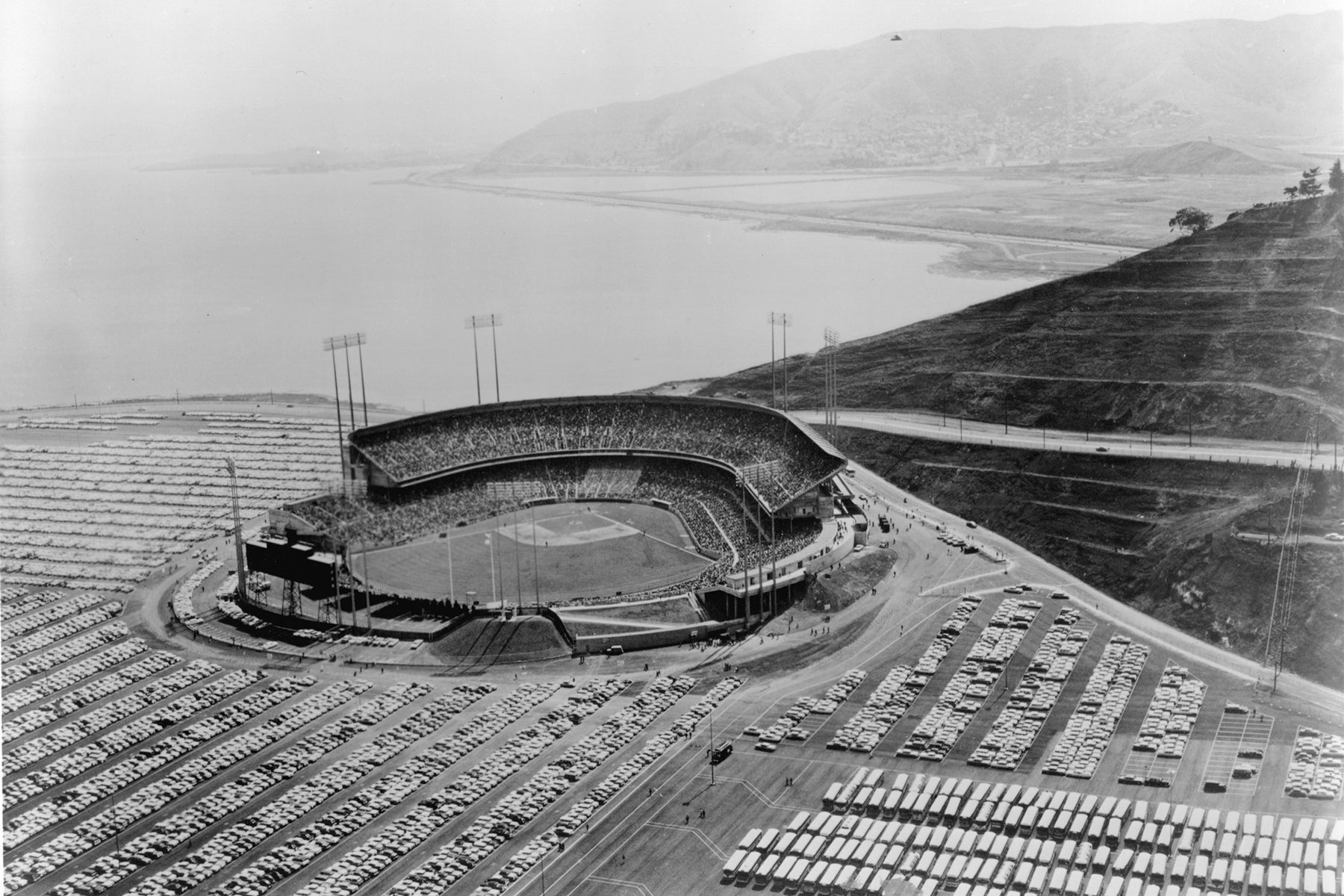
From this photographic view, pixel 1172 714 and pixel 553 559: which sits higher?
pixel 553 559

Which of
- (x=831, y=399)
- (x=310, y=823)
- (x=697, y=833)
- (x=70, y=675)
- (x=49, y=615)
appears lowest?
(x=697, y=833)

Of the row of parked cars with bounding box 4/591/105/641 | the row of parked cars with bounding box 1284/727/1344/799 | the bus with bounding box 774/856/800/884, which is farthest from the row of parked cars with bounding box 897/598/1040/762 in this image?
the row of parked cars with bounding box 4/591/105/641

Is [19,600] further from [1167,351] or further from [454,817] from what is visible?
[1167,351]

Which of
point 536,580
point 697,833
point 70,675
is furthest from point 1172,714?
point 70,675

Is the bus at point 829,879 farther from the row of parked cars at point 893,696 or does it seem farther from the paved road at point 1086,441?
the paved road at point 1086,441

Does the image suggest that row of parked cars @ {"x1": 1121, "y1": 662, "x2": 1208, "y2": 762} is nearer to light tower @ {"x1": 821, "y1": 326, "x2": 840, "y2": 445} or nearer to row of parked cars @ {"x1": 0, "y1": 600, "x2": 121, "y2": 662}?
light tower @ {"x1": 821, "y1": 326, "x2": 840, "y2": 445}

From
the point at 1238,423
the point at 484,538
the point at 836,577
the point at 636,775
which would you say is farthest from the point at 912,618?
the point at 1238,423
